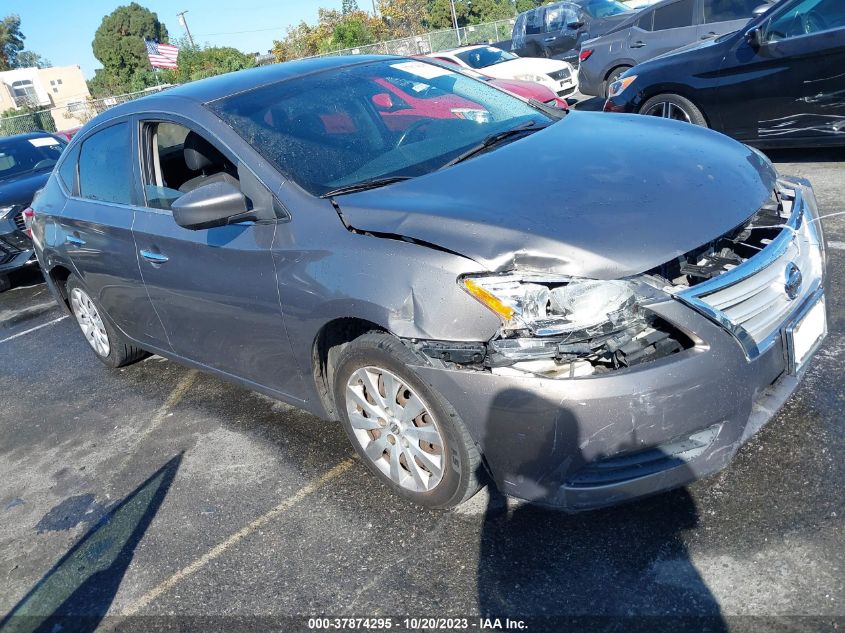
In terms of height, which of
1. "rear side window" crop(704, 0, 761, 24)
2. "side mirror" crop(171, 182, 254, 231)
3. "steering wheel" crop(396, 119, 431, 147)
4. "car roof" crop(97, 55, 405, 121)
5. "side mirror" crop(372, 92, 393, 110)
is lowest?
"rear side window" crop(704, 0, 761, 24)

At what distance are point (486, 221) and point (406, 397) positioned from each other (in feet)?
2.35

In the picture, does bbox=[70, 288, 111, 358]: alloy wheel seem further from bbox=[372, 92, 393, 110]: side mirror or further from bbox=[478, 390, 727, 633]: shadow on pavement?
bbox=[478, 390, 727, 633]: shadow on pavement

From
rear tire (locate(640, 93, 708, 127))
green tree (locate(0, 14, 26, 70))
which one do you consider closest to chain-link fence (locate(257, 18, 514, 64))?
rear tire (locate(640, 93, 708, 127))

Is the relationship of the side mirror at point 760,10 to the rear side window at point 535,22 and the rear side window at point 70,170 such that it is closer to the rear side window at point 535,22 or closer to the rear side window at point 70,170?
the rear side window at point 70,170

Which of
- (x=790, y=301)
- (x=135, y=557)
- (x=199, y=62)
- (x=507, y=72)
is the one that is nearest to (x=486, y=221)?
(x=790, y=301)

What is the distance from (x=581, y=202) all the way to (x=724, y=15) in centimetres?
902

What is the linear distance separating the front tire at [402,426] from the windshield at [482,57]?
1235cm

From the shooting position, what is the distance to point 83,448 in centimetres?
423

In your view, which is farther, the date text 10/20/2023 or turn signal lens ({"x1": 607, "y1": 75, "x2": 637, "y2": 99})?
turn signal lens ({"x1": 607, "y1": 75, "x2": 637, "y2": 99})

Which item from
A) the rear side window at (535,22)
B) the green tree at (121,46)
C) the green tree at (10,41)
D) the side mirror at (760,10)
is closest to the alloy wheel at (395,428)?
the side mirror at (760,10)

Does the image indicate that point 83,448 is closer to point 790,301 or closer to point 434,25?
point 790,301

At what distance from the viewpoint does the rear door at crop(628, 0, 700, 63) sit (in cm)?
1057

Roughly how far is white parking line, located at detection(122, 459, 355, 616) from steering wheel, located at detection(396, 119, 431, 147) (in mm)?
1484

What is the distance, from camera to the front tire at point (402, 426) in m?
2.65
